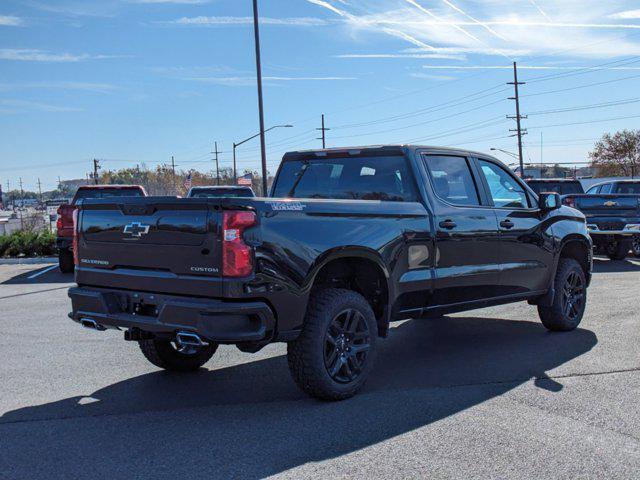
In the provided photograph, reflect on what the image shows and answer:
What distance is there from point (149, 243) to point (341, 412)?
180 cm

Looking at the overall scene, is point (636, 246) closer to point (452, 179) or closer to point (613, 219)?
point (613, 219)

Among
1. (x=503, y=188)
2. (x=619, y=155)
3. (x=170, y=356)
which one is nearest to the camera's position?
(x=170, y=356)

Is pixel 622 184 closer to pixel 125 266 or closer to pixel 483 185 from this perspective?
pixel 483 185

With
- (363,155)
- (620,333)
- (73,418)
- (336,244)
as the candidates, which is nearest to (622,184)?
(620,333)

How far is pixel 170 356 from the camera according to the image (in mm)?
6262

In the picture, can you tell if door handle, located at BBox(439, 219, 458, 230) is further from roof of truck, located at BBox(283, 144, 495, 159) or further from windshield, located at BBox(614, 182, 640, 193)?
windshield, located at BBox(614, 182, 640, 193)

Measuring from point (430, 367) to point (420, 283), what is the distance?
2.76ft

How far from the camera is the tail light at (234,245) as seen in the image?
468cm

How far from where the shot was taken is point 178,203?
4.89 metres

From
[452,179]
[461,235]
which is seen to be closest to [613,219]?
[452,179]

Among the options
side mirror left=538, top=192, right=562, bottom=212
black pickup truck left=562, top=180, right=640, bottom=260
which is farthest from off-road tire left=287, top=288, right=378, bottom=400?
black pickup truck left=562, top=180, right=640, bottom=260

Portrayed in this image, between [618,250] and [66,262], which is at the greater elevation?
Result: [66,262]

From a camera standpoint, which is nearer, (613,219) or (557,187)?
(613,219)

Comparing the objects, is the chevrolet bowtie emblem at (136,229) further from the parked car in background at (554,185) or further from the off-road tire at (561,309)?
the parked car in background at (554,185)
